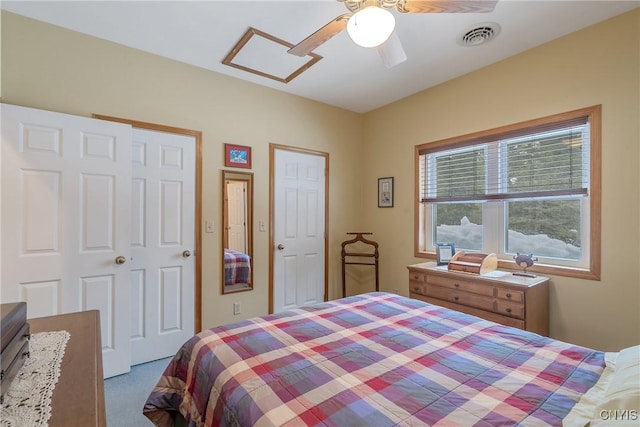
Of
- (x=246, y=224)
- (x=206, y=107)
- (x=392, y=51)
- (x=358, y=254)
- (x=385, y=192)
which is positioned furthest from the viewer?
(x=358, y=254)

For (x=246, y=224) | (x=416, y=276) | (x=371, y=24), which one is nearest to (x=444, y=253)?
(x=416, y=276)

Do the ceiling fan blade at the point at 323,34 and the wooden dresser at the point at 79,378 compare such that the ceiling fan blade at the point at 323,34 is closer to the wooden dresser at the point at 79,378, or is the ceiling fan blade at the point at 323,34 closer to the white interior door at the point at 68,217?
the white interior door at the point at 68,217

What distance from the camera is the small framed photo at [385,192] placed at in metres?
3.70

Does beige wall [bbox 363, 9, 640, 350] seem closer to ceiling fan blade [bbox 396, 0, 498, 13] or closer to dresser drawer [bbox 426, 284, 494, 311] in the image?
dresser drawer [bbox 426, 284, 494, 311]

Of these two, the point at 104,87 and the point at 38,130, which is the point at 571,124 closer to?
the point at 104,87

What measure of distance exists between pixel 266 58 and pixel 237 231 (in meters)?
1.70

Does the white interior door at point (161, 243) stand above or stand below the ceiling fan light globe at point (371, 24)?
below

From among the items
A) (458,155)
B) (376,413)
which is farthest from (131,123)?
(458,155)

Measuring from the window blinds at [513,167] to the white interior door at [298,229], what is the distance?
1.28 m

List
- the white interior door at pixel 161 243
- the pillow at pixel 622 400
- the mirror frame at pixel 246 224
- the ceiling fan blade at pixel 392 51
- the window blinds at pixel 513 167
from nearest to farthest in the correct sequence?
the pillow at pixel 622 400 < the ceiling fan blade at pixel 392 51 < the window blinds at pixel 513 167 < the white interior door at pixel 161 243 < the mirror frame at pixel 246 224

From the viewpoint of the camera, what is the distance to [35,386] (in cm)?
76

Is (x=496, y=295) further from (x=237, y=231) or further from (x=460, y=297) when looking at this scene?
(x=237, y=231)

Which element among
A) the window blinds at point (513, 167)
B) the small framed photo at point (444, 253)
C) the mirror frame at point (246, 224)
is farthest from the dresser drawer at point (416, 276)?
the mirror frame at point (246, 224)

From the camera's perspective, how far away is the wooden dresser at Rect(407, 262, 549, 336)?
2182 mm
